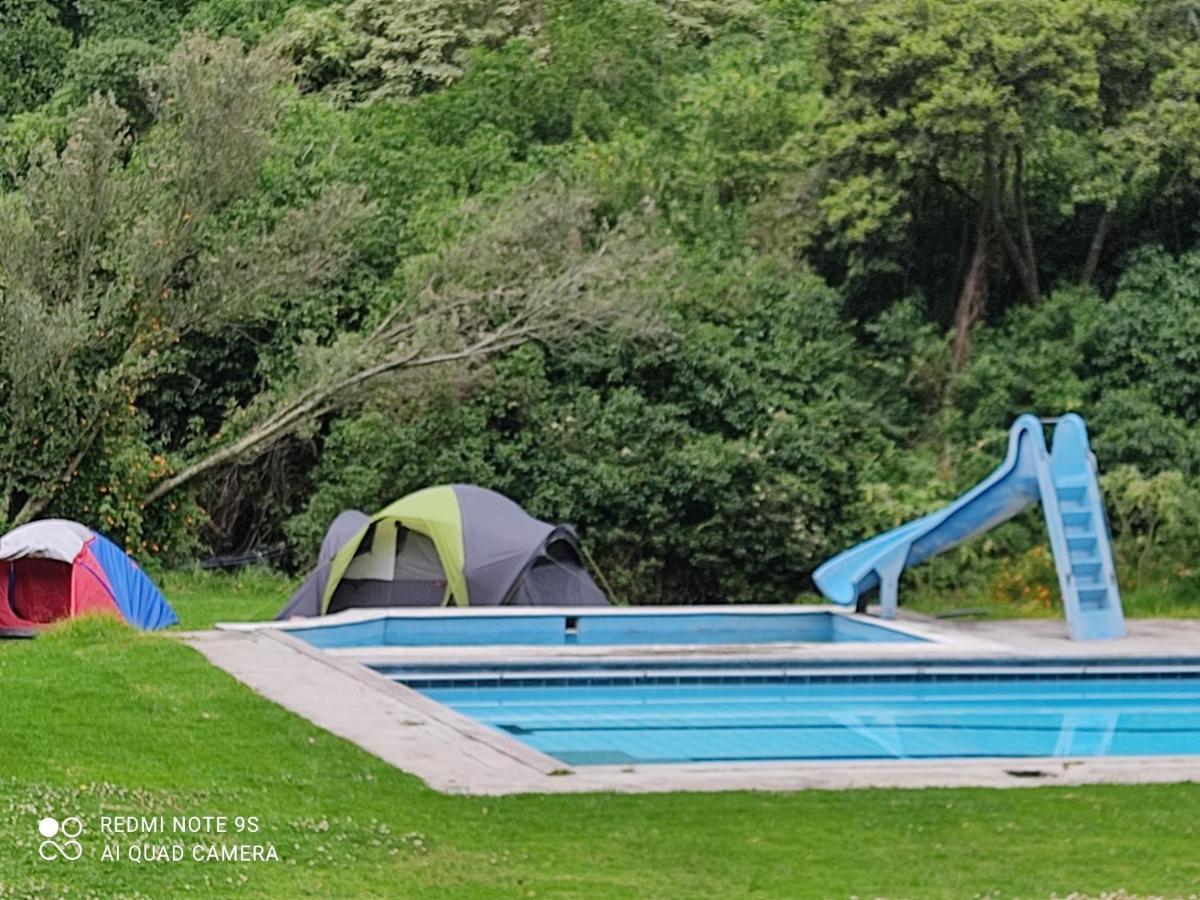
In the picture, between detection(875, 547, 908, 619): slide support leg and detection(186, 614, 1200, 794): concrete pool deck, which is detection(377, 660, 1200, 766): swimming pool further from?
detection(875, 547, 908, 619): slide support leg

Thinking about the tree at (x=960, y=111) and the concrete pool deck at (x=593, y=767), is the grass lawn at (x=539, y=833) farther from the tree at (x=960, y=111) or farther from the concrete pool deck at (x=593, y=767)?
the tree at (x=960, y=111)

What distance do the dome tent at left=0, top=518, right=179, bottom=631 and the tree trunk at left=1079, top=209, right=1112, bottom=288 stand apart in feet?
40.6

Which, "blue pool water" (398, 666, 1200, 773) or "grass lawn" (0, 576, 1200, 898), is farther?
"blue pool water" (398, 666, 1200, 773)

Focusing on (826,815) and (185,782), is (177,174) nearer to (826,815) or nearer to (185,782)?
(185,782)

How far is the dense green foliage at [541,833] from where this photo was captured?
18.6 feet

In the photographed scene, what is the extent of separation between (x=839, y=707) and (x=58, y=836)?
761cm

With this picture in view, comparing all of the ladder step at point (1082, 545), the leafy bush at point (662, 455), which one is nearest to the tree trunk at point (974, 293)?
the leafy bush at point (662, 455)

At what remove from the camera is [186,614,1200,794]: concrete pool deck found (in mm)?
7539

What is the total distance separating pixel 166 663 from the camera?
1120 centimetres

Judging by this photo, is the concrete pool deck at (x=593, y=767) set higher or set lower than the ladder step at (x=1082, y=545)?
lower

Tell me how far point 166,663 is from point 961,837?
6.23 metres

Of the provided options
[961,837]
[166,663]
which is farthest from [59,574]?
[961,837]

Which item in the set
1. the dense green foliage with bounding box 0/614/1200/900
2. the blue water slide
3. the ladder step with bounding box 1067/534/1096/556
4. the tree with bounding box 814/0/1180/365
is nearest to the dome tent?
the dense green foliage with bounding box 0/614/1200/900

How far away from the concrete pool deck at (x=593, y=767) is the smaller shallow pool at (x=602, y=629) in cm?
104
